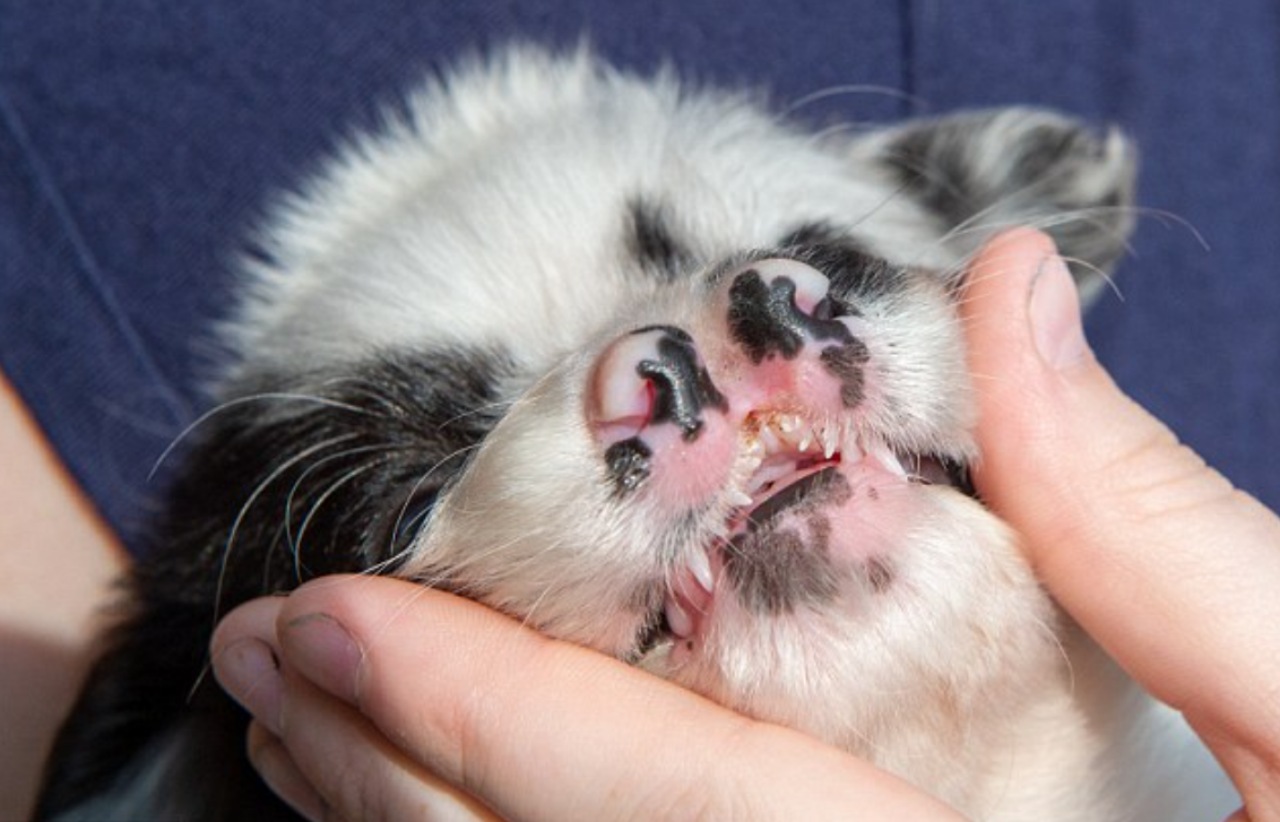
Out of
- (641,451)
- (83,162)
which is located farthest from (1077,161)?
(83,162)

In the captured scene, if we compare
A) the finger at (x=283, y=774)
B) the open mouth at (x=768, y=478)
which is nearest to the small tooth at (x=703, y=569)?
the open mouth at (x=768, y=478)

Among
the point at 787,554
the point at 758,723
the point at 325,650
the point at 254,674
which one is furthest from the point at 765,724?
the point at 254,674

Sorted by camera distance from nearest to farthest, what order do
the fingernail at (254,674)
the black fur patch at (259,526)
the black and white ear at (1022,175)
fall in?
the fingernail at (254,674) < the black fur patch at (259,526) < the black and white ear at (1022,175)

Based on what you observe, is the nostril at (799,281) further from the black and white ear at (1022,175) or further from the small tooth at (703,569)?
the black and white ear at (1022,175)

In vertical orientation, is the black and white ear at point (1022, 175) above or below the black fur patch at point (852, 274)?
below

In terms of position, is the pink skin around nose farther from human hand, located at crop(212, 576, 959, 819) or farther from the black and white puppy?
human hand, located at crop(212, 576, 959, 819)

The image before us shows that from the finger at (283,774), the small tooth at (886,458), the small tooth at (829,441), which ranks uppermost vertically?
the small tooth at (829,441)
